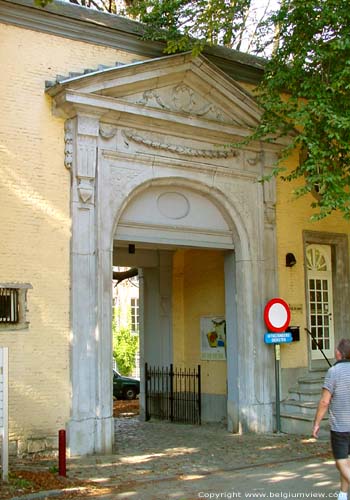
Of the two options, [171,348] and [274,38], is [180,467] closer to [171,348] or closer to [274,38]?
[171,348]

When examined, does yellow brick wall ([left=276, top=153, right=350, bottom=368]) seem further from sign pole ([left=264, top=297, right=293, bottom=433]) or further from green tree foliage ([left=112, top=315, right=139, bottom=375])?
green tree foliage ([left=112, top=315, right=139, bottom=375])

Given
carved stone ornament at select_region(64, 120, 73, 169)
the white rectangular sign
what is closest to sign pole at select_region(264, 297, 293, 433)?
carved stone ornament at select_region(64, 120, 73, 169)

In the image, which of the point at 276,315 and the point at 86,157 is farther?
the point at 276,315

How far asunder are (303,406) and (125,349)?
22082mm

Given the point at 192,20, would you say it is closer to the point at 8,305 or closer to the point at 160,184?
the point at 160,184

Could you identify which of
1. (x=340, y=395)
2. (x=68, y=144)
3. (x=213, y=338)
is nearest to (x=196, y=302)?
(x=213, y=338)

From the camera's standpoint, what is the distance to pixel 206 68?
13094 mm

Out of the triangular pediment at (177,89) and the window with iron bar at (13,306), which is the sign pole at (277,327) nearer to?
the triangular pediment at (177,89)

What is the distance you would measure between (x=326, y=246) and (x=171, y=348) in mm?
4474

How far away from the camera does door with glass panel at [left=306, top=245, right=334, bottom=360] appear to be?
600 inches

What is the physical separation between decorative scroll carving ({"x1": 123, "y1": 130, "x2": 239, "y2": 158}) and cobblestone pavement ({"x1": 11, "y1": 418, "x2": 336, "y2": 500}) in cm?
548

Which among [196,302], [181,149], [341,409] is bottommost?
[341,409]

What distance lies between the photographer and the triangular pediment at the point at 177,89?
1177 cm

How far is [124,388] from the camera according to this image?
25297mm
